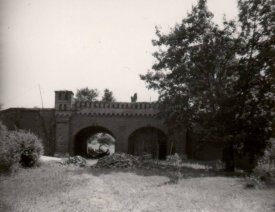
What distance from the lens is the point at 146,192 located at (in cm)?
1186

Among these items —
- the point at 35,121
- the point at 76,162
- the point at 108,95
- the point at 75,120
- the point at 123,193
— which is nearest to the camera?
the point at 123,193

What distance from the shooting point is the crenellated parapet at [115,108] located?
2566 cm

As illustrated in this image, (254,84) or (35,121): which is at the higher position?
(254,84)

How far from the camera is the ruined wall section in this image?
84.2 ft

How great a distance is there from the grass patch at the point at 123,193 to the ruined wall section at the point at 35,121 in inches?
378

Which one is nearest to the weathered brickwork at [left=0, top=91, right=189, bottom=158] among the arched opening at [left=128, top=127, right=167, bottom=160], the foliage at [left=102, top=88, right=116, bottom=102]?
the arched opening at [left=128, top=127, right=167, bottom=160]

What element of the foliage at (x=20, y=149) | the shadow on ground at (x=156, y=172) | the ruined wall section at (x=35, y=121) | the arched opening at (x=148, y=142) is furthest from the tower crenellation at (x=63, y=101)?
the shadow on ground at (x=156, y=172)

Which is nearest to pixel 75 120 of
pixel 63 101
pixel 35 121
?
pixel 63 101

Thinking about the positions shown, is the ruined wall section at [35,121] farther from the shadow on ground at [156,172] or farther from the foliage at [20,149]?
the shadow on ground at [156,172]

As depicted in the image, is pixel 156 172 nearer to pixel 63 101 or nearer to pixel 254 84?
pixel 254 84

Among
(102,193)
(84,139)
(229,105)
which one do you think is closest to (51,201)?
(102,193)

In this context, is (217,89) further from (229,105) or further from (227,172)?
(227,172)

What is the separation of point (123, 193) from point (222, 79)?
35.3 ft

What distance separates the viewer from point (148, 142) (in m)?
26.3
